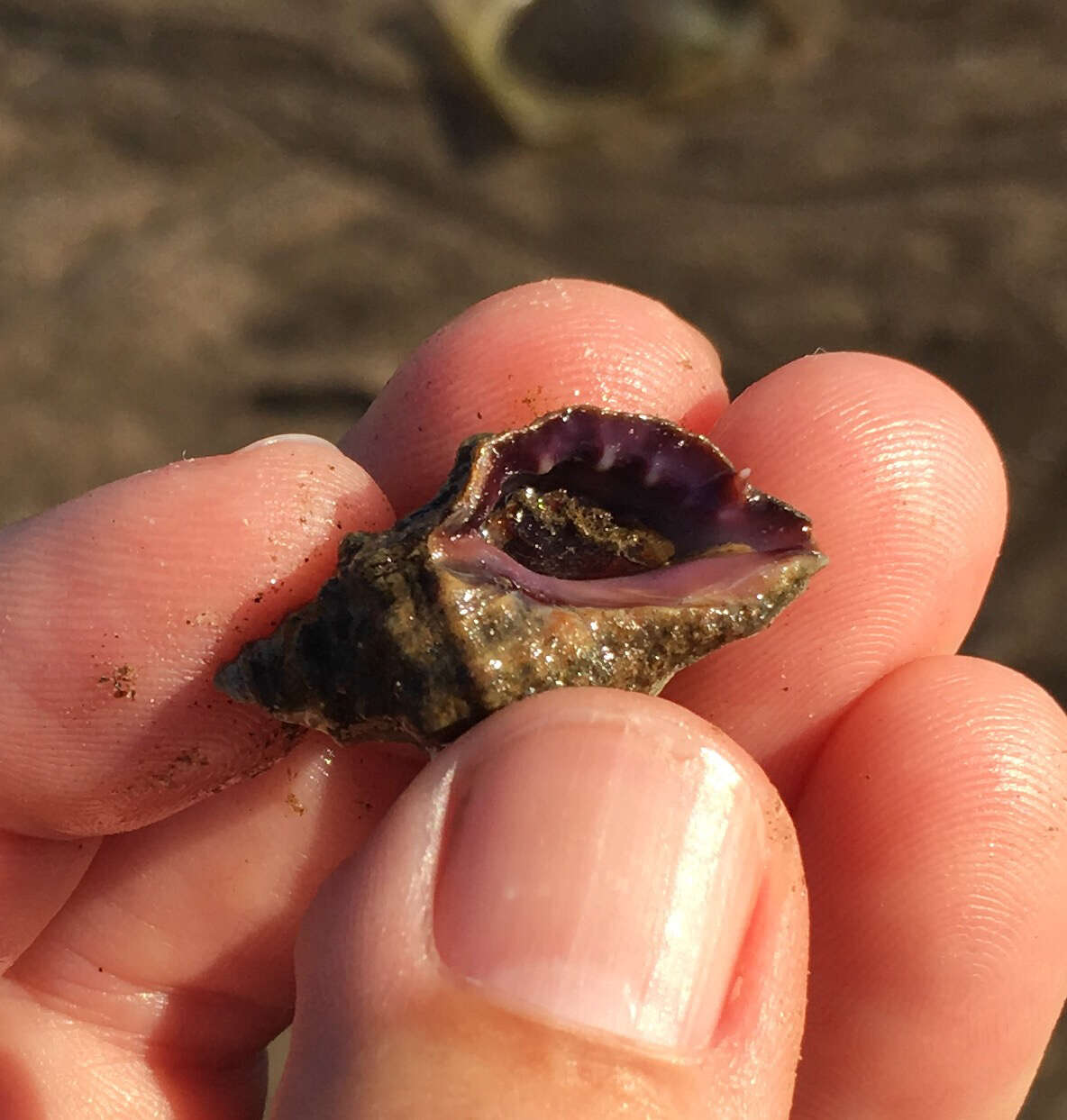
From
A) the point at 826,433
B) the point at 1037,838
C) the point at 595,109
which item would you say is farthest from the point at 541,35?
the point at 1037,838

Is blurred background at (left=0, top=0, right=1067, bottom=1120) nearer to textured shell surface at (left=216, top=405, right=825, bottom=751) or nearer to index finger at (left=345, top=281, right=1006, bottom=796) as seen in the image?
index finger at (left=345, top=281, right=1006, bottom=796)

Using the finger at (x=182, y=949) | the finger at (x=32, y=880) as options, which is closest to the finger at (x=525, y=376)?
the finger at (x=182, y=949)

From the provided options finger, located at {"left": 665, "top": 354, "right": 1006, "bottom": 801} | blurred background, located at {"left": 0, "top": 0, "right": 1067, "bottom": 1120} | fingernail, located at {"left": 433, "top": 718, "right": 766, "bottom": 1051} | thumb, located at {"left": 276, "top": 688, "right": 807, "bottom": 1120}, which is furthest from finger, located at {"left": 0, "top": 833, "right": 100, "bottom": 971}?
blurred background, located at {"left": 0, "top": 0, "right": 1067, "bottom": 1120}

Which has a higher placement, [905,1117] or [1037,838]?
[1037,838]

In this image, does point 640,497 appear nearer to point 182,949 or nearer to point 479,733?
point 479,733

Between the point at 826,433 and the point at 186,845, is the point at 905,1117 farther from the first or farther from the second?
the point at 186,845

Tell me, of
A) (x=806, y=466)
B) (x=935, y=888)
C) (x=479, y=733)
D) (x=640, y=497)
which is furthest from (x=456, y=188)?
(x=935, y=888)

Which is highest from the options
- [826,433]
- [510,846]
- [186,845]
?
[826,433]

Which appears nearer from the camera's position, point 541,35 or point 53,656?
point 53,656
